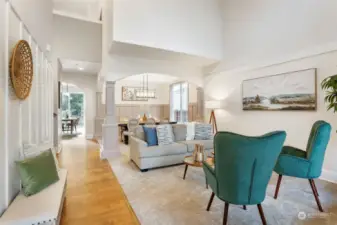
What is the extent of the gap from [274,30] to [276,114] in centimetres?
189

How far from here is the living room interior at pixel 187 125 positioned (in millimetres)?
1900

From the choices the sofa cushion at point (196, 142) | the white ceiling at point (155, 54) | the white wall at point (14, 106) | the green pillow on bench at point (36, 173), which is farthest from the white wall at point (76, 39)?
the green pillow on bench at point (36, 173)

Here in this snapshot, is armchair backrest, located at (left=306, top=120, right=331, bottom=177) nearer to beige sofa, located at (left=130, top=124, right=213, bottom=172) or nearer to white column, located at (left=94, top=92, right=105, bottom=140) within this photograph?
beige sofa, located at (left=130, top=124, right=213, bottom=172)

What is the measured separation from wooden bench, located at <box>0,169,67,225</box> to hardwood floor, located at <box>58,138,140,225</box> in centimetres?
54

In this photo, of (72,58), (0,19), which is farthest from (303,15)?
(72,58)

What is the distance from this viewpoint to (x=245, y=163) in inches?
72.3

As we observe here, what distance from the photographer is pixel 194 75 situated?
6484mm

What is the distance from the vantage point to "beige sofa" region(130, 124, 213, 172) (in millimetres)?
3891

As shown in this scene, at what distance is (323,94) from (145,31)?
3.83m

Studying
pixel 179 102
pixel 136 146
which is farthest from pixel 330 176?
pixel 179 102

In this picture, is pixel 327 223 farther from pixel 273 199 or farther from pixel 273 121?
pixel 273 121

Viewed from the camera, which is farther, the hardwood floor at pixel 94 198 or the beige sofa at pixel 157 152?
the beige sofa at pixel 157 152

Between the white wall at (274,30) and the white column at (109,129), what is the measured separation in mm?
3397

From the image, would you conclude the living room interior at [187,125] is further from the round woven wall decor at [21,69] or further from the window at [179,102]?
the window at [179,102]
